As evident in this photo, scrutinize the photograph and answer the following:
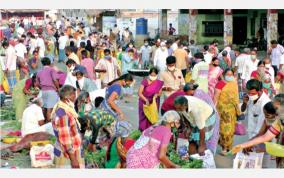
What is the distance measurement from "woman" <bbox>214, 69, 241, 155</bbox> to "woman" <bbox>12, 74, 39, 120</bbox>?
11.2 feet

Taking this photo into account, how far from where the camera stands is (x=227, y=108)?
1023 centimetres

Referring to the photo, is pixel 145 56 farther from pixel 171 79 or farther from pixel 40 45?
pixel 171 79

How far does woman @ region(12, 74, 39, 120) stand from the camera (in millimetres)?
12273

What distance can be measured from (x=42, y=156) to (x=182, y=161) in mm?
2024

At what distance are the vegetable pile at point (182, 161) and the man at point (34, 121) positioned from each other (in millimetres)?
1859

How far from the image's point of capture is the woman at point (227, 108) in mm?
10219

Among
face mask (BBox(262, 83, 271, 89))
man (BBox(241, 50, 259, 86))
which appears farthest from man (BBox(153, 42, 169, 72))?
face mask (BBox(262, 83, 271, 89))

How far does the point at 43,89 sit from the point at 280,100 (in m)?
5.78

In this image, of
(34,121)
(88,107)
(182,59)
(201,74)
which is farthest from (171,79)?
(182,59)

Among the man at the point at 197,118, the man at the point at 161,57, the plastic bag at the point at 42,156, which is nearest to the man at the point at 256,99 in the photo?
the man at the point at 197,118

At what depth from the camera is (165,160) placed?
23.0 feet

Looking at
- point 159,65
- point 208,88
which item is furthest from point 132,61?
point 208,88

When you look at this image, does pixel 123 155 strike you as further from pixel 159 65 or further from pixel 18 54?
pixel 18 54

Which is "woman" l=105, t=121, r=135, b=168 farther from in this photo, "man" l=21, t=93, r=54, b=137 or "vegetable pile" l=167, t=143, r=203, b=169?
"man" l=21, t=93, r=54, b=137
